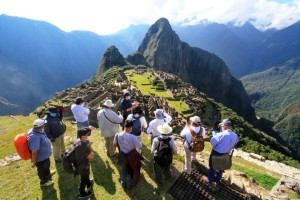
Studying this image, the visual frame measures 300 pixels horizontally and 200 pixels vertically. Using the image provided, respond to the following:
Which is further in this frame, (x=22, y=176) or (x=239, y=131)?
(x=239, y=131)

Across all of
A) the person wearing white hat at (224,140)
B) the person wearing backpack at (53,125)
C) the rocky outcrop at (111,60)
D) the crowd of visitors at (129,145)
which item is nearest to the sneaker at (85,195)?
the crowd of visitors at (129,145)

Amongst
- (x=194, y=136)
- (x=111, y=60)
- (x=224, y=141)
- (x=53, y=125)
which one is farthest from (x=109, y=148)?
(x=111, y=60)

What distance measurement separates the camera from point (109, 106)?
35.8 ft

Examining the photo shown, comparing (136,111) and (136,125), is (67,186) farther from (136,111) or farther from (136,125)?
(136,111)

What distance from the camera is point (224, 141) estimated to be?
30.8 ft

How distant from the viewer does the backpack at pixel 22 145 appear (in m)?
9.18

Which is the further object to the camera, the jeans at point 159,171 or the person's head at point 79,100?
the person's head at point 79,100

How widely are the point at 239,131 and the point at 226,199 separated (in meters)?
56.4

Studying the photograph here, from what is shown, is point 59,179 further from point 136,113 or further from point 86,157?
point 136,113

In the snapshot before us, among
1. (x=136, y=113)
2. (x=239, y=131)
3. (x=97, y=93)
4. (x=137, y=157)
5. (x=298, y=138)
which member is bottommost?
(x=298, y=138)

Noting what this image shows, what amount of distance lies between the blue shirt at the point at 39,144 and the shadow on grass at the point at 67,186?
53.5 inches

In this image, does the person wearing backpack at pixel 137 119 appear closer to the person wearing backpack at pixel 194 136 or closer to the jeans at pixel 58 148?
the person wearing backpack at pixel 194 136

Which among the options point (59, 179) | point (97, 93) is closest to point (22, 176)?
point (59, 179)

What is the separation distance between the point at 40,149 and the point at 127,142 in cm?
306
